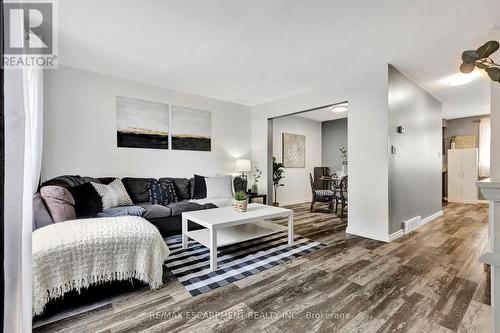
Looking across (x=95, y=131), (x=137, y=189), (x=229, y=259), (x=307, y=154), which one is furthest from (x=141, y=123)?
(x=307, y=154)

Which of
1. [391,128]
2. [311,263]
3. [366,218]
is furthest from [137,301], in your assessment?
[391,128]

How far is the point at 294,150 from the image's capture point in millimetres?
6340

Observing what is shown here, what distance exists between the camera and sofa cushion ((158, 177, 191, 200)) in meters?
4.00

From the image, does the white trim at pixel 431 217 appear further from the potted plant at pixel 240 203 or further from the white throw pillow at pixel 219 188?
the white throw pillow at pixel 219 188

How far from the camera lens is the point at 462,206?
18.7 feet

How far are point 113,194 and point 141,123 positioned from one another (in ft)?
4.54

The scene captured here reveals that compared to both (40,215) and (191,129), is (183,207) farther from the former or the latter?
(191,129)

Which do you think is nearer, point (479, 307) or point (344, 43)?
point (479, 307)

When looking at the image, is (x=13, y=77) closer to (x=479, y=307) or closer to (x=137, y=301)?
(x=137, y=301)

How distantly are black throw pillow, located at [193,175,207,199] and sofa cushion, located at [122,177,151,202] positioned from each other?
30.7 inches

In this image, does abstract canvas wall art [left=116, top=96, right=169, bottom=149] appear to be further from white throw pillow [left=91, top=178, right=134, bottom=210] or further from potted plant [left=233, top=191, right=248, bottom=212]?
potted plant [left=233, top=191, right=248, bottom=212]

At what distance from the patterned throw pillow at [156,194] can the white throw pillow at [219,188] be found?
0.77 meters

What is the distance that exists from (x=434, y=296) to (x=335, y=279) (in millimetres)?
750

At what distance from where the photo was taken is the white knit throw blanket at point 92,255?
5.06ft
